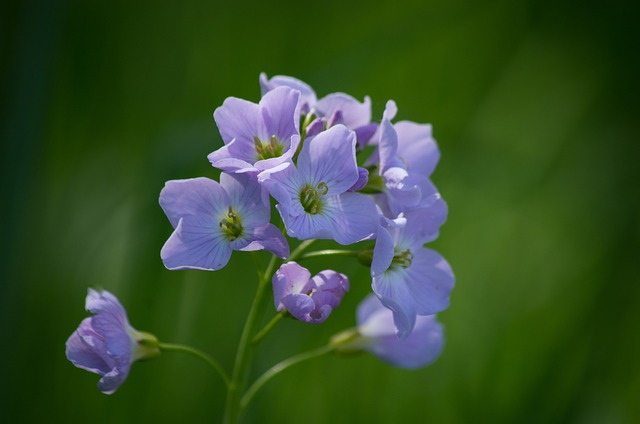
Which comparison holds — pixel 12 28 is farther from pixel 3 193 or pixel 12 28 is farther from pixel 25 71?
pixel 3 193

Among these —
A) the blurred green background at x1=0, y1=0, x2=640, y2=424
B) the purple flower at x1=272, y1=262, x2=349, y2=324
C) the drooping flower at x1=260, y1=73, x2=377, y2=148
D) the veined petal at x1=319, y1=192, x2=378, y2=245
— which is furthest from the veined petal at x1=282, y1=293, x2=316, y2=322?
the blurred green background at x1=0, y1=0, x2=640, y2=424

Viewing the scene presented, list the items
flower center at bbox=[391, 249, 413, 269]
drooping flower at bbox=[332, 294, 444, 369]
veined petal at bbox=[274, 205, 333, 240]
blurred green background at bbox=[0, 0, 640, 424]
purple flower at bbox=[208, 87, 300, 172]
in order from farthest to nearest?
1. blurred green background at bbox=[0, 0, 640, 424]
2. drooping flower at bbox=[332, 294, 444, 369]
3. flower center at bbox=[391, 249, 413, 269]
4. purple flower at bbox=[208, 87, 300, 172]
5. veined petal at bbox=[274, 205, 333, 240]

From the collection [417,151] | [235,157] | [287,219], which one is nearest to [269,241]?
[287,219]

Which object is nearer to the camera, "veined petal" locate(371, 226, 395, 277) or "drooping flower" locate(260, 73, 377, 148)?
"veined petal" locate(371, 226, 395, 277)

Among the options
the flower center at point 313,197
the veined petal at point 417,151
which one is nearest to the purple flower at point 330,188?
the flower center at point 313,197

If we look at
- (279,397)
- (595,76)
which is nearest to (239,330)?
(279,397)

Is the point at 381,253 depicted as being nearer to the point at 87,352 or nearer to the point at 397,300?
the point at 397,300

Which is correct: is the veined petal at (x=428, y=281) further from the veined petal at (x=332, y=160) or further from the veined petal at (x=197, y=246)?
the veined petal at (x=197, y=246)

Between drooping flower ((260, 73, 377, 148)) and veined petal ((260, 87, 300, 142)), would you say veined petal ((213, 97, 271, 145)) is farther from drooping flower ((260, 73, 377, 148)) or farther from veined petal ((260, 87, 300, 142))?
drooping flower ((260, 73, 377, 148))
